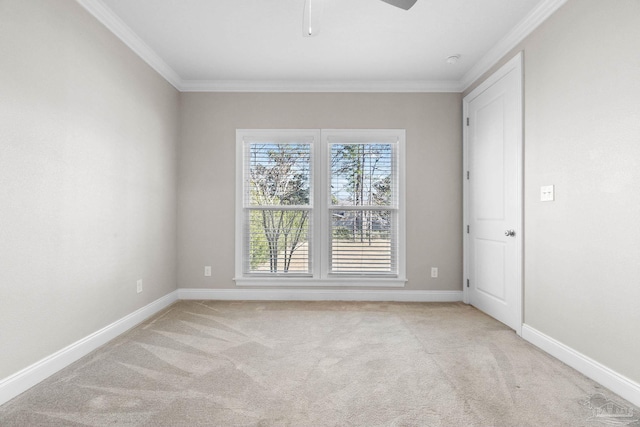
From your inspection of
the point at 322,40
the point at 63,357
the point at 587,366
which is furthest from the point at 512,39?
the point at 63,357

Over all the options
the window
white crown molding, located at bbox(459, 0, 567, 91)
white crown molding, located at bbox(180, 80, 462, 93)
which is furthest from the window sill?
white crown molding, located at bbox(459, 0, 567, 91)

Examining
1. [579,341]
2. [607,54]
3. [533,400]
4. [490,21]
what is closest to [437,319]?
Answer: [579,341]

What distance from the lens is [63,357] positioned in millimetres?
2293

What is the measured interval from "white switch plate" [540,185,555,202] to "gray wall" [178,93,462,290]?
4.73 ft

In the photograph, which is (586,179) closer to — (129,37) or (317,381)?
(317,381)

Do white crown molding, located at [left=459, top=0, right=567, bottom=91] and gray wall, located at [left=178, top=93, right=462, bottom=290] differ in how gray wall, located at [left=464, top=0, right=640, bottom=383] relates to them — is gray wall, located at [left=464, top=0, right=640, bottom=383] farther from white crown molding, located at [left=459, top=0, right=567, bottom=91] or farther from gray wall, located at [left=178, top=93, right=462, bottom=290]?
gray wall, located at [left=178, top=93, right=462, bottom=290]

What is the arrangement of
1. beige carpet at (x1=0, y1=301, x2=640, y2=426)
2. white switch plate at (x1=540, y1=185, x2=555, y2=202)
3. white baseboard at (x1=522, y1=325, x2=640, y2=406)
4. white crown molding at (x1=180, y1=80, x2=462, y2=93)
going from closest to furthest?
1. beige carpet at (x1=0, y1=301, x2=640, y2=426)
2. white baseboard at (x1=522, y1=325, x2=640, y2=406)
3. white switch plate at (x1=540, y1=185, x2=555, y2=202)
4. white crown molding at (x1=180, y1=80, x2=462, y2=93)

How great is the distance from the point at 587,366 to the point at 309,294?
8.70 feet

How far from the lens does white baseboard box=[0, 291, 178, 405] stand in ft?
6.28

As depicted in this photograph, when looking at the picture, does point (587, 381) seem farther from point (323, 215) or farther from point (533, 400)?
point (323, 215)

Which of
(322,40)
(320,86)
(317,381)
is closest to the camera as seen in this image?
(317,381)

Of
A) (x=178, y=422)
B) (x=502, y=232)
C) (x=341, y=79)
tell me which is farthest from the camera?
(x=341, y=79)

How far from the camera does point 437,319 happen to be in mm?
3396

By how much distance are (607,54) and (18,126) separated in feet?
11.4
